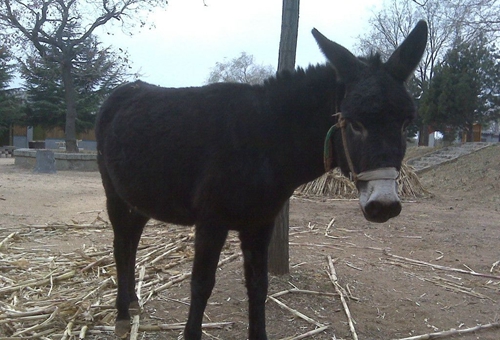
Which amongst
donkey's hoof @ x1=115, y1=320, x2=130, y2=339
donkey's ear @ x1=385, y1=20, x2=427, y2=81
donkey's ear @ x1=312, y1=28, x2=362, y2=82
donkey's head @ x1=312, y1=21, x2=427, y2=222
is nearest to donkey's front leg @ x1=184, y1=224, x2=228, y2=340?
donkey's hoof @ x1=115, y1=320, x2=130, y2=339

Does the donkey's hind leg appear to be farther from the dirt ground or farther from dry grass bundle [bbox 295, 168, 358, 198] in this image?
dry grass bundle [bbox 295, 168, 358, 198]

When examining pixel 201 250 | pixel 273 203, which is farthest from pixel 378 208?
pixel 201 250

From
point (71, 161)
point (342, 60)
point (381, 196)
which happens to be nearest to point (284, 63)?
point (342, 60)

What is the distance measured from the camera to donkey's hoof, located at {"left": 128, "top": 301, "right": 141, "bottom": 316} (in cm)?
393

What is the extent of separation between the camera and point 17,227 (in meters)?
7.07

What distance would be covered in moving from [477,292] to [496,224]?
4.81 metres

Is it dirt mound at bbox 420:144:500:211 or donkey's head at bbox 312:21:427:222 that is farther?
dirt mound at bbox 420:144:500:211

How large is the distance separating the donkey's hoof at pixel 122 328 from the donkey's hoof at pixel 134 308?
19cm

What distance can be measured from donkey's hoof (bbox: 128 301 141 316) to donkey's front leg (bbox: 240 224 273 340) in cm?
109

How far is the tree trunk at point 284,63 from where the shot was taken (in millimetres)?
4555

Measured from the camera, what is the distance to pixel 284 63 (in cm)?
455

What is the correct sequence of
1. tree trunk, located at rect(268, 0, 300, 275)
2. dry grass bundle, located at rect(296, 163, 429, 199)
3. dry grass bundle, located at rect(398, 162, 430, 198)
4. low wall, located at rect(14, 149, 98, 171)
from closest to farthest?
1. tree trunk, located at rect(268, 0, 300, 275)
2. dry grass bundle, located at rect(296, 163, 429, 199)
3. dry grass bundle, located at rect(398, 162, 430, 198)
4. low wall, located at rect(14, 149, 98, 171)

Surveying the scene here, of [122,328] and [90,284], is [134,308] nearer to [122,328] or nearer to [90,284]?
[122,328]

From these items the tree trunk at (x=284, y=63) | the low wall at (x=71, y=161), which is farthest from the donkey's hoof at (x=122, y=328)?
the low wall at (x=71, y=161)
